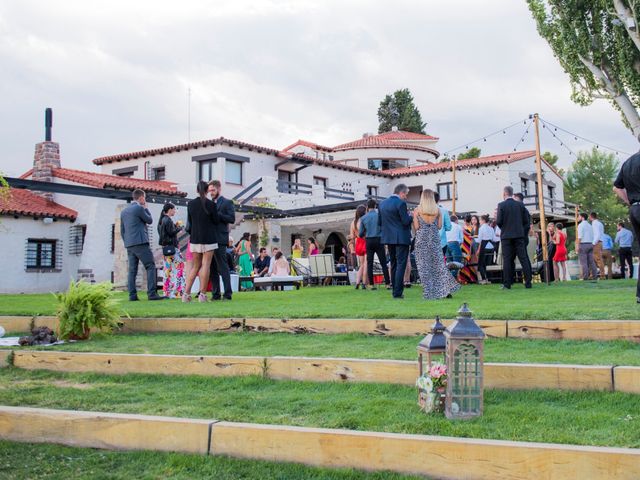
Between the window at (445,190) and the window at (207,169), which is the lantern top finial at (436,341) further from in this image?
the window at (445,190)

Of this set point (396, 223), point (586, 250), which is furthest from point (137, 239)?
point (586, 250)

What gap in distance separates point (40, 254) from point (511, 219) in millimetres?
20877

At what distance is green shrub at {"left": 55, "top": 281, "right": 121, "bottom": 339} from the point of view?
7.09 meters

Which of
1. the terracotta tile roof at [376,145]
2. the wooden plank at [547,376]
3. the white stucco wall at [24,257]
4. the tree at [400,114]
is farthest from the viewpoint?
the tree at [400,114]

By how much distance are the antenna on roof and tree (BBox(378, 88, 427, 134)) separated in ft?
131

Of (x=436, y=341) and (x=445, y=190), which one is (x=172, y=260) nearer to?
(x=436, y=341)

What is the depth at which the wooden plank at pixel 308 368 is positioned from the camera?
4139mm

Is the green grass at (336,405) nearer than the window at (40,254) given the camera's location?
Yes

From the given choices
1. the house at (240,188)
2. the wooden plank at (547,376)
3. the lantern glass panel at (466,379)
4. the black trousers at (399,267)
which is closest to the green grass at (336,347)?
the wooden plank at (547,376)

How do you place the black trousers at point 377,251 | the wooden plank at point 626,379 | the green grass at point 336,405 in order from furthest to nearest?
the black trousers at point 377,251
the wooden plank at point 626,379
the green grass at point 336,405

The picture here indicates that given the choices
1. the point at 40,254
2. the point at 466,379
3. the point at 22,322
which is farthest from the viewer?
the point at 40,254

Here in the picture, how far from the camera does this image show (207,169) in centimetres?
3303

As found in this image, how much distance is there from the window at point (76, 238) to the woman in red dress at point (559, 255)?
1902 cm

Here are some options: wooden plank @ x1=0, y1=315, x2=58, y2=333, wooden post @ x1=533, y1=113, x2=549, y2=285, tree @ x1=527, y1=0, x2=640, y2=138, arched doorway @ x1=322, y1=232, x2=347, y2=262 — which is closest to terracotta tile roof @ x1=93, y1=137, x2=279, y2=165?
arched doorway @ x1=322, y1=232, x2=347, y2=262
